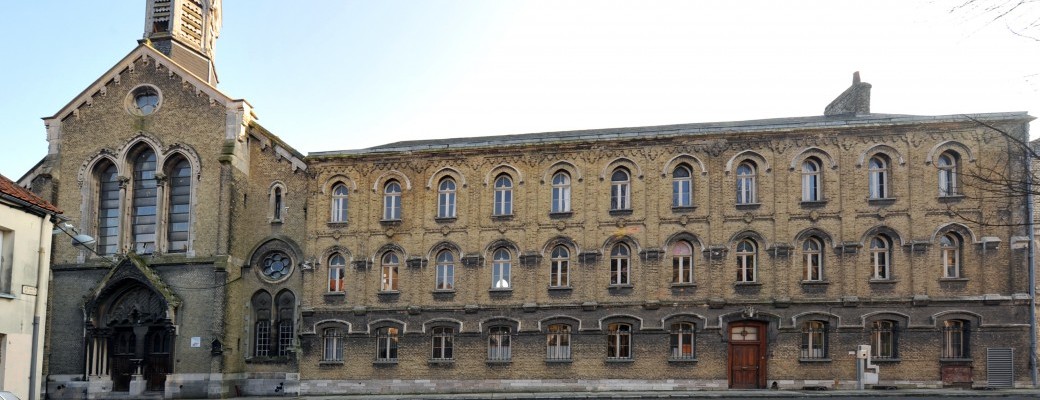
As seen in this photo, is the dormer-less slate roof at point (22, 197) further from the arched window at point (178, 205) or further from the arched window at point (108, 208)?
the arched window at point (108, 208)

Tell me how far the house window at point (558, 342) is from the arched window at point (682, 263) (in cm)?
432

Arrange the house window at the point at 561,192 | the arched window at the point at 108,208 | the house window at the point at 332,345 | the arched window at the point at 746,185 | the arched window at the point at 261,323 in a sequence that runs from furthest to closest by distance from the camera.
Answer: the arched window at the point at 108,208 → the arched window at the point at 261,323 → the house window at the point at 332,345 → the house window at the point at 561,192 → the arched window at the point at 746,185

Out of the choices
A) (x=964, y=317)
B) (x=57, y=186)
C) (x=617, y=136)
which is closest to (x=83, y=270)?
(x=57, y=186)

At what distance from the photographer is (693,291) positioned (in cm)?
3164

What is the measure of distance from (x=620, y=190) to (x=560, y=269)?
364 cm

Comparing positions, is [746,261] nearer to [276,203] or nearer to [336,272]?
[336,272]

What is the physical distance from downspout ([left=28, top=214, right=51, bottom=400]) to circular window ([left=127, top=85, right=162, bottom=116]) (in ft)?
46.7

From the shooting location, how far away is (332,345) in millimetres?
34094

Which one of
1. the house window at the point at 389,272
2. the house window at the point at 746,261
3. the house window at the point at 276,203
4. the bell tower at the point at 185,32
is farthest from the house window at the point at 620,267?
the bell tower at the point at 185,32

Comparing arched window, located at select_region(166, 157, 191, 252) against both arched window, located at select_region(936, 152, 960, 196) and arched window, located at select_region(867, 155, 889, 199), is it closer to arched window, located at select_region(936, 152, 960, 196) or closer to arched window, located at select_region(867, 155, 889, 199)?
arched window, located at select_region(867, 155, 889, 199)

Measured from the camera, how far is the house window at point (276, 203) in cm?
3566

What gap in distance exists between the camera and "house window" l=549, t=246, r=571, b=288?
32.8 metres

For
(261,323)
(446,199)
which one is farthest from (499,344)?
(261,323)

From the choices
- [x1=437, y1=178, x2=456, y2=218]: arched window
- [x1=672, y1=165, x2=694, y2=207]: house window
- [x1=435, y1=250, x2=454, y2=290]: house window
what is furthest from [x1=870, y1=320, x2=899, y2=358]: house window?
[x1=437, y1=178, x2=456, y2=218]: arched window
